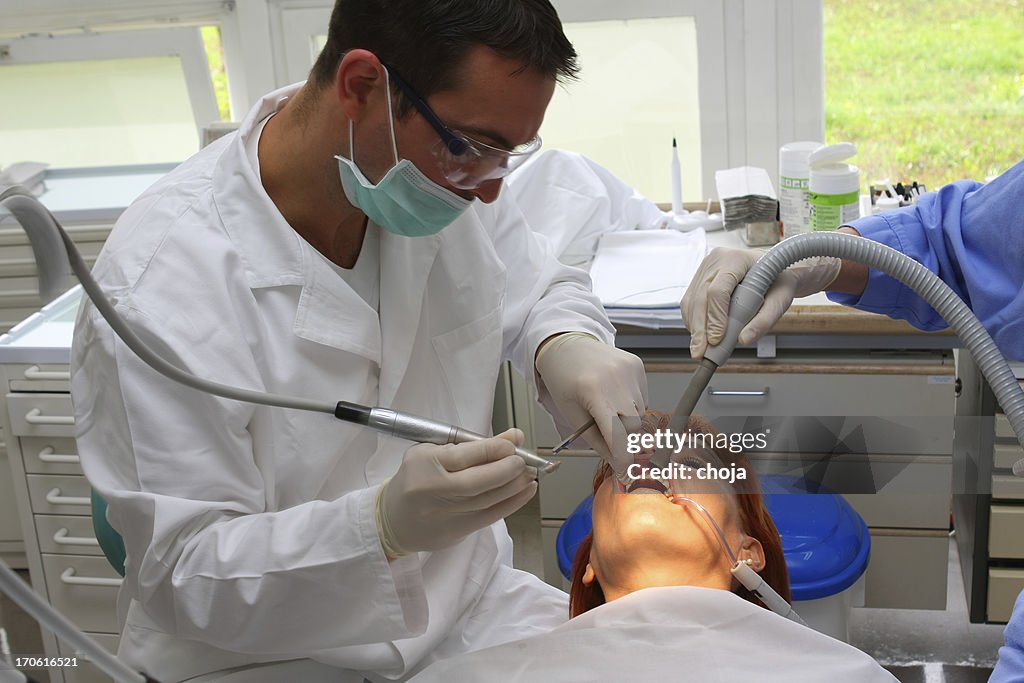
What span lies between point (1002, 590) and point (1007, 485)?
3.24 feet

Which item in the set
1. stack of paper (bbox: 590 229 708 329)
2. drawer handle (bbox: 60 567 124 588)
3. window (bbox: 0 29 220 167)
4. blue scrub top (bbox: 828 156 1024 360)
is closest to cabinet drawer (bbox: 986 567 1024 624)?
stack of paper (bbox: 590 229 708 329)

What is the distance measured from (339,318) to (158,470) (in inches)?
12.4

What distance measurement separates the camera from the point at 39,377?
2348 millimetres

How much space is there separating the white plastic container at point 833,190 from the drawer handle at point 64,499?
72.5 inches

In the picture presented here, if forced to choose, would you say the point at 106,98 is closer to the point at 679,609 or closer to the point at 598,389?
the point at 598,389

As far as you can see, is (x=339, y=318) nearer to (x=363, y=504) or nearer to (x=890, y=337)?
(x=363, y=504)

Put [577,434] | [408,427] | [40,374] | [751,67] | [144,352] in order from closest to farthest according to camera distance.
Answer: [144,352] < [408,427] < [577,434] < [40,374] < [751,67]

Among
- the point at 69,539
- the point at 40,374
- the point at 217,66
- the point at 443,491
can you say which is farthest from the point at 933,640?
the point at 217,66

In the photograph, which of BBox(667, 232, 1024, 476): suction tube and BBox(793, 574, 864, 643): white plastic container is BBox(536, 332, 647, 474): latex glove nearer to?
BBox(667, 232, 1024, 476): suction tube

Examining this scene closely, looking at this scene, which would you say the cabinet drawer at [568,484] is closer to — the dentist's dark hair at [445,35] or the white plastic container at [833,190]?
the dentist's dark hair at [445,35]

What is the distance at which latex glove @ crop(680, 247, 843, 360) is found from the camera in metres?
1.35

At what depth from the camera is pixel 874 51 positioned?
9.86ft

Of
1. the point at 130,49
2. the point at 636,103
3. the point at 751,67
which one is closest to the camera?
the point at 751,67

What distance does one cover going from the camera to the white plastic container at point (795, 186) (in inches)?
100
